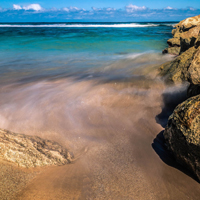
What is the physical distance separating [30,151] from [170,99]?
2.41 m

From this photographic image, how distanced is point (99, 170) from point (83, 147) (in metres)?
0.42

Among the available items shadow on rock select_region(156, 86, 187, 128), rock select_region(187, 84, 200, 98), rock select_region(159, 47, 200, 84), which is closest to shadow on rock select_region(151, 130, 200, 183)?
shadow on rock select_region(156, 86, 187, 128)

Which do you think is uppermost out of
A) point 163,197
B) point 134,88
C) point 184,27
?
point 184,27

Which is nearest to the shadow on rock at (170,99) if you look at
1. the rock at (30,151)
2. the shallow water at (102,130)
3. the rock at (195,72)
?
the shallow water at (102,130)

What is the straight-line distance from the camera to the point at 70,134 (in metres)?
2.36

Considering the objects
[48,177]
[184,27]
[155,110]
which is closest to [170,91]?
[155,110]

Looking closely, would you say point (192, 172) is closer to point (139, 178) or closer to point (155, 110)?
point (139, 178)

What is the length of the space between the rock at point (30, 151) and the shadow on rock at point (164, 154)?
1014mm

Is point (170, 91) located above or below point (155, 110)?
above

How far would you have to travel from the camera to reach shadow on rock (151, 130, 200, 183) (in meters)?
1.76

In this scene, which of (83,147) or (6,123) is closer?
(83,147)

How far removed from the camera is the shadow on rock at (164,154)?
69.1 inches

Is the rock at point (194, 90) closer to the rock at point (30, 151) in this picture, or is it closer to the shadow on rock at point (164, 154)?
the shadow on rock at point (164, 154)

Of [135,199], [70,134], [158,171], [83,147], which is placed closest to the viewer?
[135,199]
